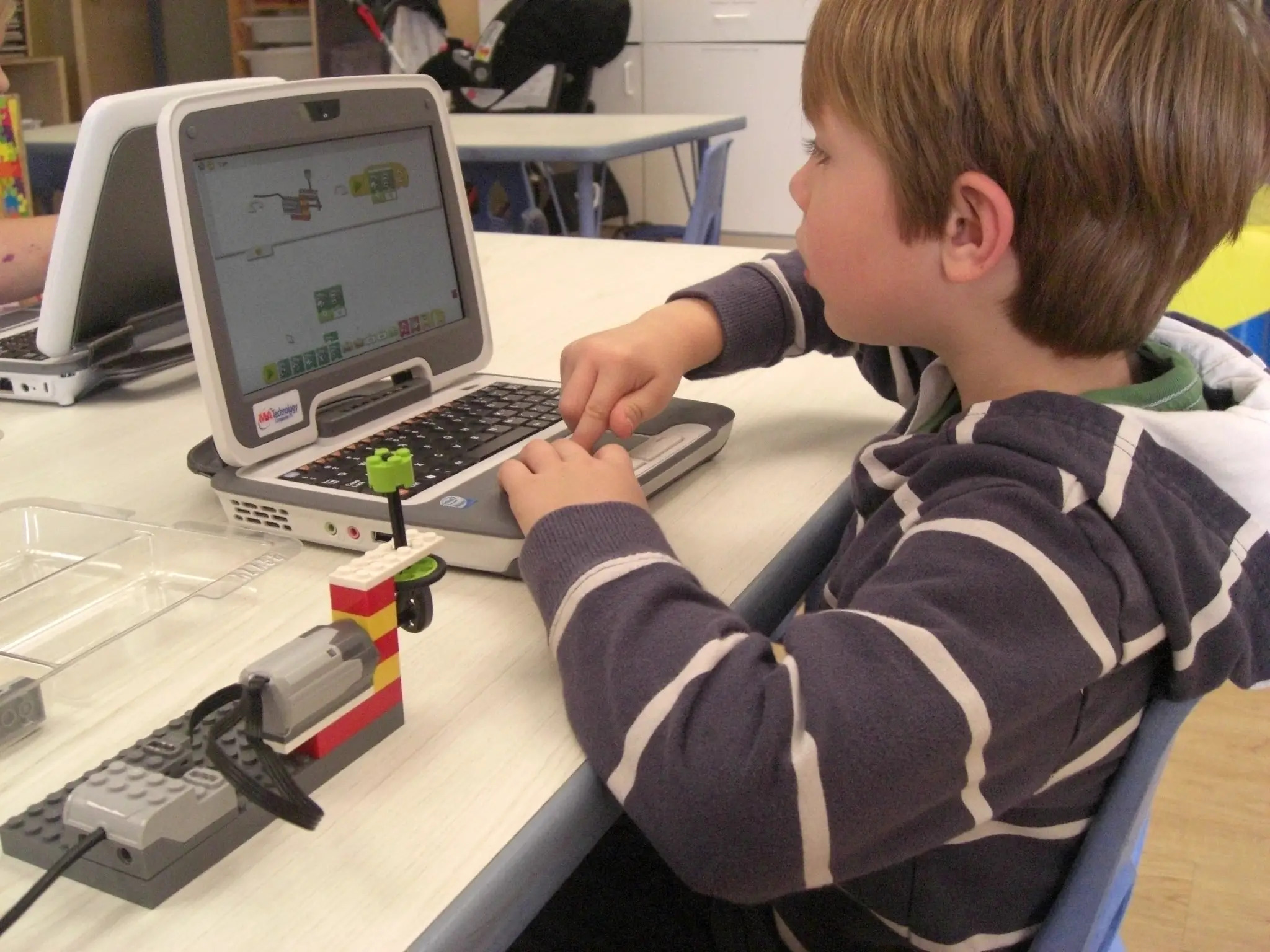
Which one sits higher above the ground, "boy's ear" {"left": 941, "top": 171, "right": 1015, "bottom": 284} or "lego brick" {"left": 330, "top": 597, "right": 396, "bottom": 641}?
"boy's ear" {"left": 941, "top": 171, "right": 1015, "bottom": 284}

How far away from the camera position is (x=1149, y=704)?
1.87 feet

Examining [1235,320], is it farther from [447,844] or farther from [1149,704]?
[447,844]

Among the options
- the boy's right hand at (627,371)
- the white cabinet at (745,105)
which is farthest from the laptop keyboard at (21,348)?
the white cabinet at (745,105)

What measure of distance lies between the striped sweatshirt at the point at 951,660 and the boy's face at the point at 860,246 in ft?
0.28

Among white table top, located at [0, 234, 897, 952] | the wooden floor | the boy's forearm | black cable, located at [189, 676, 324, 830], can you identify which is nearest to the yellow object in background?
the wooden floor

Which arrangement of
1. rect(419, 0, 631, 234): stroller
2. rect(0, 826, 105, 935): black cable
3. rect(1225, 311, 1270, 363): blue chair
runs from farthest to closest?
rect(419, 0, 631, 234): stroller → rect(1225, 311, 1270, 363): blue chair → rect(0, 826, 105, 935): black cable

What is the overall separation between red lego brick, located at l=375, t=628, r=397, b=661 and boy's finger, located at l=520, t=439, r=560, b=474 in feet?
0.56

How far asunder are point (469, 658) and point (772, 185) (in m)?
4.12

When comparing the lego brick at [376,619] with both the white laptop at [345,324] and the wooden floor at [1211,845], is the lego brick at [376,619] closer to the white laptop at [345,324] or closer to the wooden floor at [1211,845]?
the white laptop at [345,324]

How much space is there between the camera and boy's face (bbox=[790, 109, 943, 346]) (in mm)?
647

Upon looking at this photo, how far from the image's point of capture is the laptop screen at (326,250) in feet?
2.40

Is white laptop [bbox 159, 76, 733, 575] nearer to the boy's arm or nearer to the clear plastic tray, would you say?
the clear plastic tray

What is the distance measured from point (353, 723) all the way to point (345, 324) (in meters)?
0.39

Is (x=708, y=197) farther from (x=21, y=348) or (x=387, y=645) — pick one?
(x=387, y=645)
